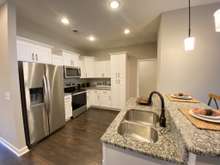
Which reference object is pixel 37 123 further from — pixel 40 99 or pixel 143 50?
pixel 143 50

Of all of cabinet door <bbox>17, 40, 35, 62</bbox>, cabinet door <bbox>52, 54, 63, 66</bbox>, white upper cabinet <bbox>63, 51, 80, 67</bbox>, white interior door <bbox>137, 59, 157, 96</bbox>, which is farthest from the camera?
white interior door <bbox>137, 59, 157, 96</bbox>

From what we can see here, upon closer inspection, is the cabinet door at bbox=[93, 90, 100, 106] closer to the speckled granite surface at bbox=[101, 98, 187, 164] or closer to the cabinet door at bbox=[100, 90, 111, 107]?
the cabinet door at bbox=[100, 90, 111, 107]

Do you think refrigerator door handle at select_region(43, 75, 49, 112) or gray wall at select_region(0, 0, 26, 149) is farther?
refrigerator door handle at select_region(43, 75, 49, 112)

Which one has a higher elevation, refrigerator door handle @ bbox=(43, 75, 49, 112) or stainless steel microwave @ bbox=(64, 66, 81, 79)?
stainless steel microwave @ bbox=(64, 66, 81, 79)

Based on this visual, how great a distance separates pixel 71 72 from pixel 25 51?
173 cm

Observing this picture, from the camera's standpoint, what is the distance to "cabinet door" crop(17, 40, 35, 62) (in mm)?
2440

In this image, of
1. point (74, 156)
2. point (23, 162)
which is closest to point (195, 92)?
point (74, 156)

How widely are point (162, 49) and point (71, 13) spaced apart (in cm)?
211

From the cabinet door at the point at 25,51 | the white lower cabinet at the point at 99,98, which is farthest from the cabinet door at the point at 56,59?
the white lower cabinet at the point at 99,98

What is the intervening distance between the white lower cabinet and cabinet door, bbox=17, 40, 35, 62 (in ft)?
8.65

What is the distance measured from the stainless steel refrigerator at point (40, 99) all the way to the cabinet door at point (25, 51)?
524 millimetres

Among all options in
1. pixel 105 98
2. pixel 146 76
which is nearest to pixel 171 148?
pixel 105 98

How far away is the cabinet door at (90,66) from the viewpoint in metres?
5.09

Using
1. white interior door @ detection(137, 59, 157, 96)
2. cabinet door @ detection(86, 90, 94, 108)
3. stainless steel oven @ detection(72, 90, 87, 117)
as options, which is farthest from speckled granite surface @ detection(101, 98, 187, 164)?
white interior door @ detection(137, 59, 157, 96)
